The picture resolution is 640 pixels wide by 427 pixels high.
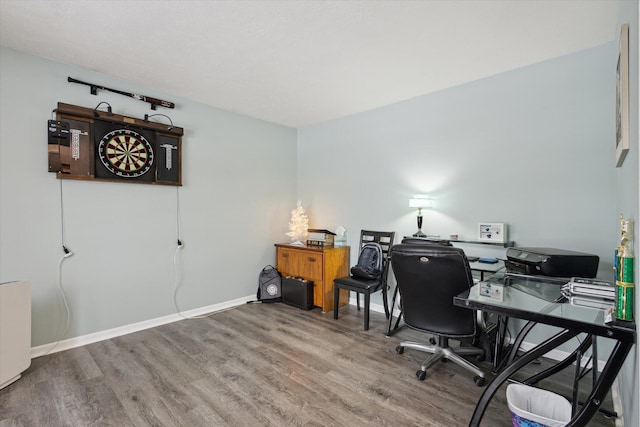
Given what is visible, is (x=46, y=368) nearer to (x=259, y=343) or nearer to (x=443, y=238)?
(x=259, y=343)

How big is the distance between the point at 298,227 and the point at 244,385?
8.28 ft

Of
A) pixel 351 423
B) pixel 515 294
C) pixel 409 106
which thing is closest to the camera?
pixel 515 294

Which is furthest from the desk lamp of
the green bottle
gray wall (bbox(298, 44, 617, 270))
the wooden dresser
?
the green bottle

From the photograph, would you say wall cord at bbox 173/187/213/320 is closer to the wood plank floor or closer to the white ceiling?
the wood plank floor

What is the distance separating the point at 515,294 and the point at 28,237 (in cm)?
370

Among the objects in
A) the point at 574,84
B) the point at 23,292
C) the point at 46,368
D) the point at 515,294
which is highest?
the point at 574,84

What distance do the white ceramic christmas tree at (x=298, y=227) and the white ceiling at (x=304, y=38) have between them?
5.99 feet

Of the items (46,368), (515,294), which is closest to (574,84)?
(515,294)

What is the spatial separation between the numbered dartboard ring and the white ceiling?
1.72 ft

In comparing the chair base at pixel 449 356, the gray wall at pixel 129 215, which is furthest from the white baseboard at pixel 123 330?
the chair base at pixel 449 356

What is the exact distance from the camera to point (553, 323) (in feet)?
4.37

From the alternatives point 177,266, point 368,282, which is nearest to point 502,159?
point 368,282

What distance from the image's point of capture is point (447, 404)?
6.50 ft

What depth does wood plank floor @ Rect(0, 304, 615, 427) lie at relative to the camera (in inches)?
73.6
